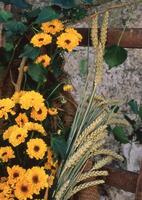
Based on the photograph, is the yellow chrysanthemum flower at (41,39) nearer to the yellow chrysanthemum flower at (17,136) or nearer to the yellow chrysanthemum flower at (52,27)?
the yellow chrysanthemum flower at (52,27)

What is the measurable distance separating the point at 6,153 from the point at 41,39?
0.32 m

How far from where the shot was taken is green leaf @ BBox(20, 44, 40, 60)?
119 centimetres

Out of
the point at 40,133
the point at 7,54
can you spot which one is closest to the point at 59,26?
the point at 7,54

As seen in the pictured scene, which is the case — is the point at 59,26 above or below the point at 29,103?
above

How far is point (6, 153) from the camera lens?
3.70 feet

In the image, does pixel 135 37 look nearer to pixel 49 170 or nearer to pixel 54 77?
pixel 54 77

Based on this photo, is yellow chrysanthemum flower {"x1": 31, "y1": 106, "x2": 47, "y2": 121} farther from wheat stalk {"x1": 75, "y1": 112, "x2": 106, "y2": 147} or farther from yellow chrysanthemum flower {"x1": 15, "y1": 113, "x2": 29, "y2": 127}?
wheat stalk {"x1": 75, "y1": 112, "x2": 106, "y2": 147}

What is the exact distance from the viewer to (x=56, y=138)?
113 cm

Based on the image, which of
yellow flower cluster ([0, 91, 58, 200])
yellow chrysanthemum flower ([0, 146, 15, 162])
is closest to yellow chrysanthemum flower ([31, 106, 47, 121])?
yellow flower cluster ([0, 91, 58, 200])

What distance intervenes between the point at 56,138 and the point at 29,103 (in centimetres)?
12

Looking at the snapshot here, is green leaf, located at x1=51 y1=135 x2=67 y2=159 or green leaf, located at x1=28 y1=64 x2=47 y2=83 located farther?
green leaf, located at x1=28 y1=64 x2=47 y2=83

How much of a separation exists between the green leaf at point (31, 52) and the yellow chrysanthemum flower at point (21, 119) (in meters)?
0.16

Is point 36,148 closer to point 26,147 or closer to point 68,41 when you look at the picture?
point 26,147

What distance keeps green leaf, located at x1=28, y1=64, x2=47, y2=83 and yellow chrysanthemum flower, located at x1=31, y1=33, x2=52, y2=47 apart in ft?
0.22
